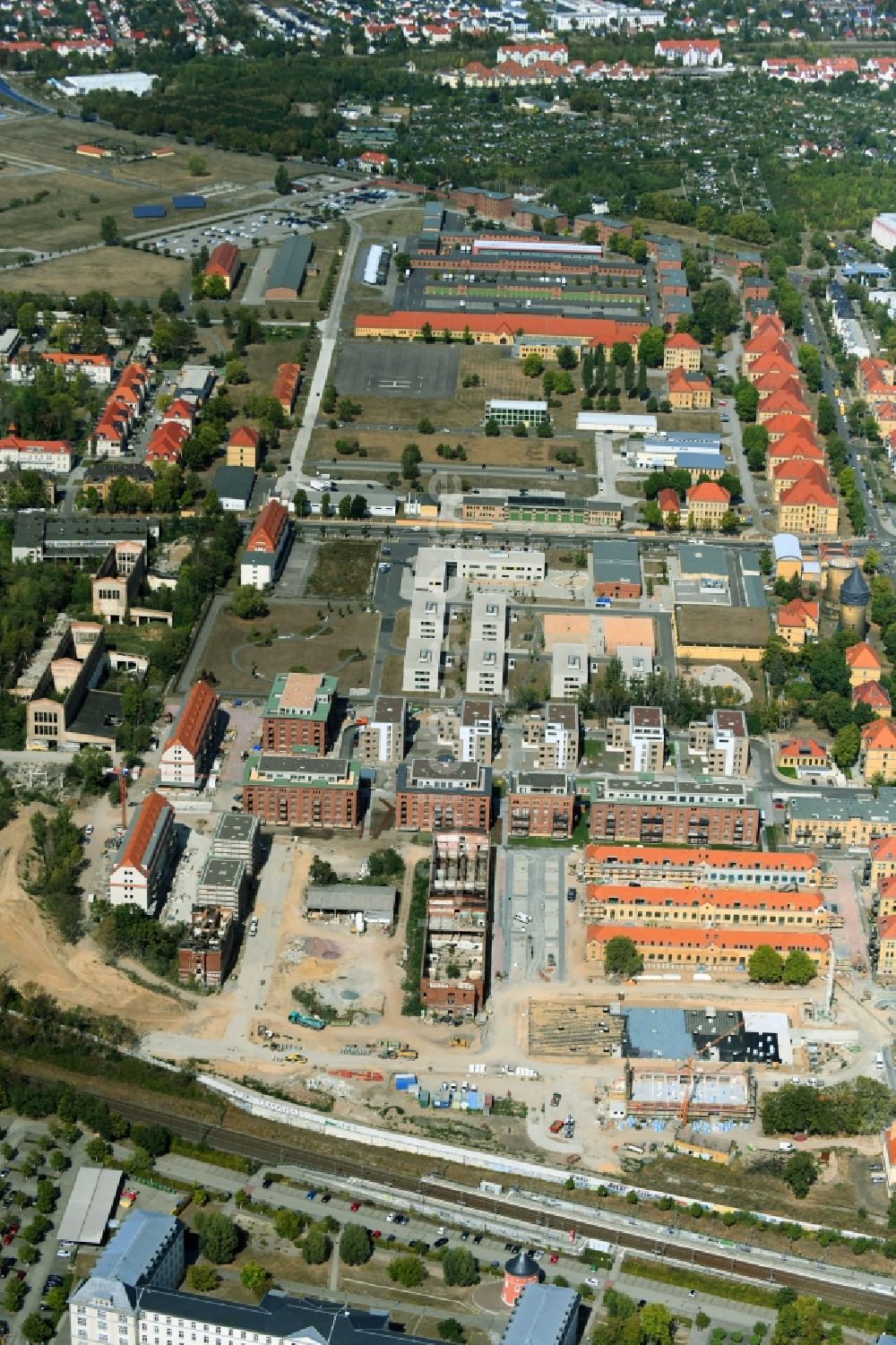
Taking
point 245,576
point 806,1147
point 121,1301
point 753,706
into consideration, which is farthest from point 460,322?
point 121,1301

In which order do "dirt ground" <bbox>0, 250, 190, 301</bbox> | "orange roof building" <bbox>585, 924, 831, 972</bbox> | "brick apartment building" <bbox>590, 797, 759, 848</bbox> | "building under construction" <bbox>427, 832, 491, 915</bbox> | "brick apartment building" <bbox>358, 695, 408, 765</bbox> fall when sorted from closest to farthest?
1. "orange roof building" <bbox>585, 924, 831, 972</bbox>
2. "building under construction" <bbox>427, 832, 491, 915</bbox>
3. "brick apartment building" <bbox>590, 797, 759, 848</bbox>
4. "brick apartment building" <bbox>358, 695, 408, 765</bbox>
5. "dirt ground" <bbox>0, 250, 190, 301</bbox>

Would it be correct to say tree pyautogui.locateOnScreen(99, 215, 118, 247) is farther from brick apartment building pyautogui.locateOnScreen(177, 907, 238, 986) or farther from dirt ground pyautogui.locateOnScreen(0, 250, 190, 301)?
brick apartment building pyautogui.locateOnScreen(177, 907, 238, 986)

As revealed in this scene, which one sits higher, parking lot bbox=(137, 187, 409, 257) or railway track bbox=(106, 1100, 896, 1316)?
railway track bbox=(106, 1100, 896, 1316)

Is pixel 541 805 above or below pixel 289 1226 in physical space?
above

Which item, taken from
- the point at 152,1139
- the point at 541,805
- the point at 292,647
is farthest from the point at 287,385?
the point at 152,1139

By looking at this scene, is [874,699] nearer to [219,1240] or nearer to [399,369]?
[219,1240]

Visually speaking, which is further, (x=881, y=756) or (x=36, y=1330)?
(x=881, y=756)

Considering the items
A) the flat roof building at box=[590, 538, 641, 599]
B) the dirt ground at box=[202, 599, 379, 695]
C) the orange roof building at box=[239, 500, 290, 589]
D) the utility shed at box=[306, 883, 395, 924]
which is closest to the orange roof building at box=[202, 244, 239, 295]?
the orange roof building at box=[239, 500, 290, 589]
